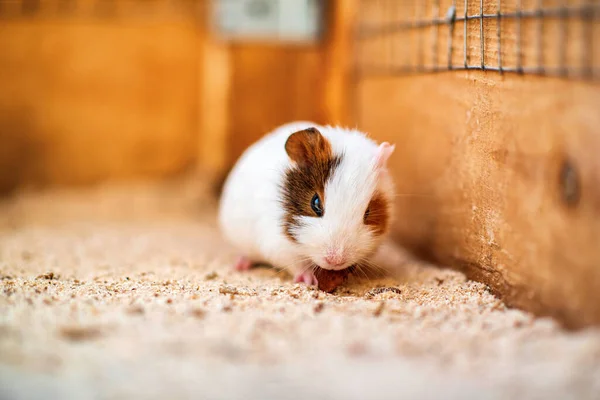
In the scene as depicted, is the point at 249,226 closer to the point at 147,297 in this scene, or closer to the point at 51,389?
the point at 147,297

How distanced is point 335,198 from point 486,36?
1084 millimetres

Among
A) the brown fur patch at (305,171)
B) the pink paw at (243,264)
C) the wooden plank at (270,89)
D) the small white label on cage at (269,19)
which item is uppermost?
the small white label on cage at (269,19)

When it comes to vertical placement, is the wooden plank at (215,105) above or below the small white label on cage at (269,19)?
below

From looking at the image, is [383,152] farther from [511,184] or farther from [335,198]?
[511,184]

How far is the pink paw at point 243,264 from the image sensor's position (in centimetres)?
425

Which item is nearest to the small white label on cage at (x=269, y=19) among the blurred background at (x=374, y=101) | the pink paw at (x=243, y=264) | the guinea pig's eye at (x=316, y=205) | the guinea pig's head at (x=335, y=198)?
the blurred background at (x=374, y=101)

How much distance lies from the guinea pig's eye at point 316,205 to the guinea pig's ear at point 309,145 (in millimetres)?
211

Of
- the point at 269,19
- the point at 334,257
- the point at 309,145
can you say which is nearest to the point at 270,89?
the point at 269,19

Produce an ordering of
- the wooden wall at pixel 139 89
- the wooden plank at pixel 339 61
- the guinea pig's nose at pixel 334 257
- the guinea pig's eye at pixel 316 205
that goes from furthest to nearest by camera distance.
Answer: the wooden wall at pixel 139 89, the wooden plank at pixel 339 61, the guinea pig's eye at pixel 316 205, the guinea pig's nose at pixel 334 257

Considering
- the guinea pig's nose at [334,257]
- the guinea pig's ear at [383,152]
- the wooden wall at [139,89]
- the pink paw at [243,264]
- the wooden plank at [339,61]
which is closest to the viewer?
the guinea pig's nose at [334,257]

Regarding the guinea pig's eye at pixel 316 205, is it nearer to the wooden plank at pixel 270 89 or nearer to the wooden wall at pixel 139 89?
the wooden wall at pixel 139 89

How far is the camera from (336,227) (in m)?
3.35

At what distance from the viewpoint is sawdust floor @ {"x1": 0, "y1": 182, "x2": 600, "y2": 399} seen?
2.04 meters

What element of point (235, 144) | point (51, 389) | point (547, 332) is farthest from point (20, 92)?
point (547, 332)
